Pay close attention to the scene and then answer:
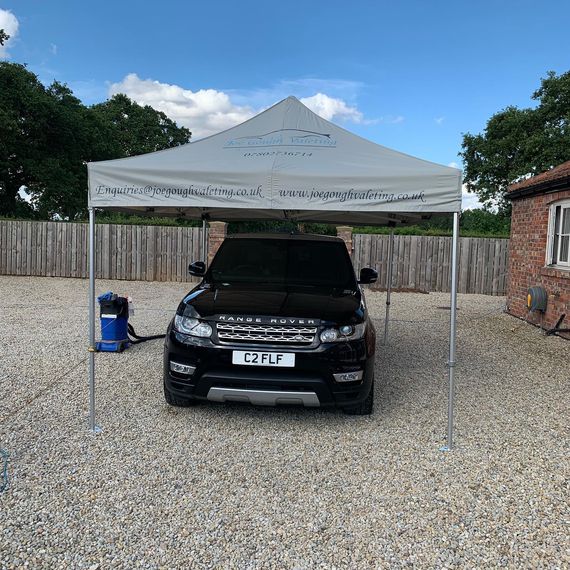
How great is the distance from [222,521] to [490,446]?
92.4 inches

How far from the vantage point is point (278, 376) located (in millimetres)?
3875

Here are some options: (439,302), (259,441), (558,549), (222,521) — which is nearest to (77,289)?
(439,302)

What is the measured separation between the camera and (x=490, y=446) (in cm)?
399

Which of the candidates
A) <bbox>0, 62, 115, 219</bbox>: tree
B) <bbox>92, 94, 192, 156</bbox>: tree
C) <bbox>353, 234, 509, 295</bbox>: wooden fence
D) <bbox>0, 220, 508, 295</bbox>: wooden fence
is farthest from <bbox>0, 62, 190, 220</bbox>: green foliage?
<bbox>353, 234, 509, 295</bbox>: wooden fence

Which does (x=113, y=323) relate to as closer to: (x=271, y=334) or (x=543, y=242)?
(x=271, y=334)

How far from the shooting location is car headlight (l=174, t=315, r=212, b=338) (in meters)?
4.01

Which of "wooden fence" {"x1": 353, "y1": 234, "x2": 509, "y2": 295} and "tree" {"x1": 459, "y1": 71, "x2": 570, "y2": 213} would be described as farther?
"tree" {"x1": 459, "y1": 71, "x2": 570, "y2": 213}

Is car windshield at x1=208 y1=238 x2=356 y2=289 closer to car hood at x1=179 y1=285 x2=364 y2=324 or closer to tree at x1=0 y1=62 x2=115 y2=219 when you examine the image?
car hood at x1=179 y1=285 x2=364 y2=324

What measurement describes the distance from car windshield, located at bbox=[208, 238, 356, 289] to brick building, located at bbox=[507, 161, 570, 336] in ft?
17.8

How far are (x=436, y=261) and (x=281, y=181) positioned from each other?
526 inches

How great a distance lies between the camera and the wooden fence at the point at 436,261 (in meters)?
16.0

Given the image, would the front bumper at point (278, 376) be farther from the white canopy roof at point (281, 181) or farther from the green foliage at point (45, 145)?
the green foliage at point (45, 145)

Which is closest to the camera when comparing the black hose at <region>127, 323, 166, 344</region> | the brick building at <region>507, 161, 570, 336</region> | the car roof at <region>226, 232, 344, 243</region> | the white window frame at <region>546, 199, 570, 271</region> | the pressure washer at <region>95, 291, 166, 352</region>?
the car roof at <region>226, 232, 344, 243</region>

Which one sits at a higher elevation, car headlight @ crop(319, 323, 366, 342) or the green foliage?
the green foliage
